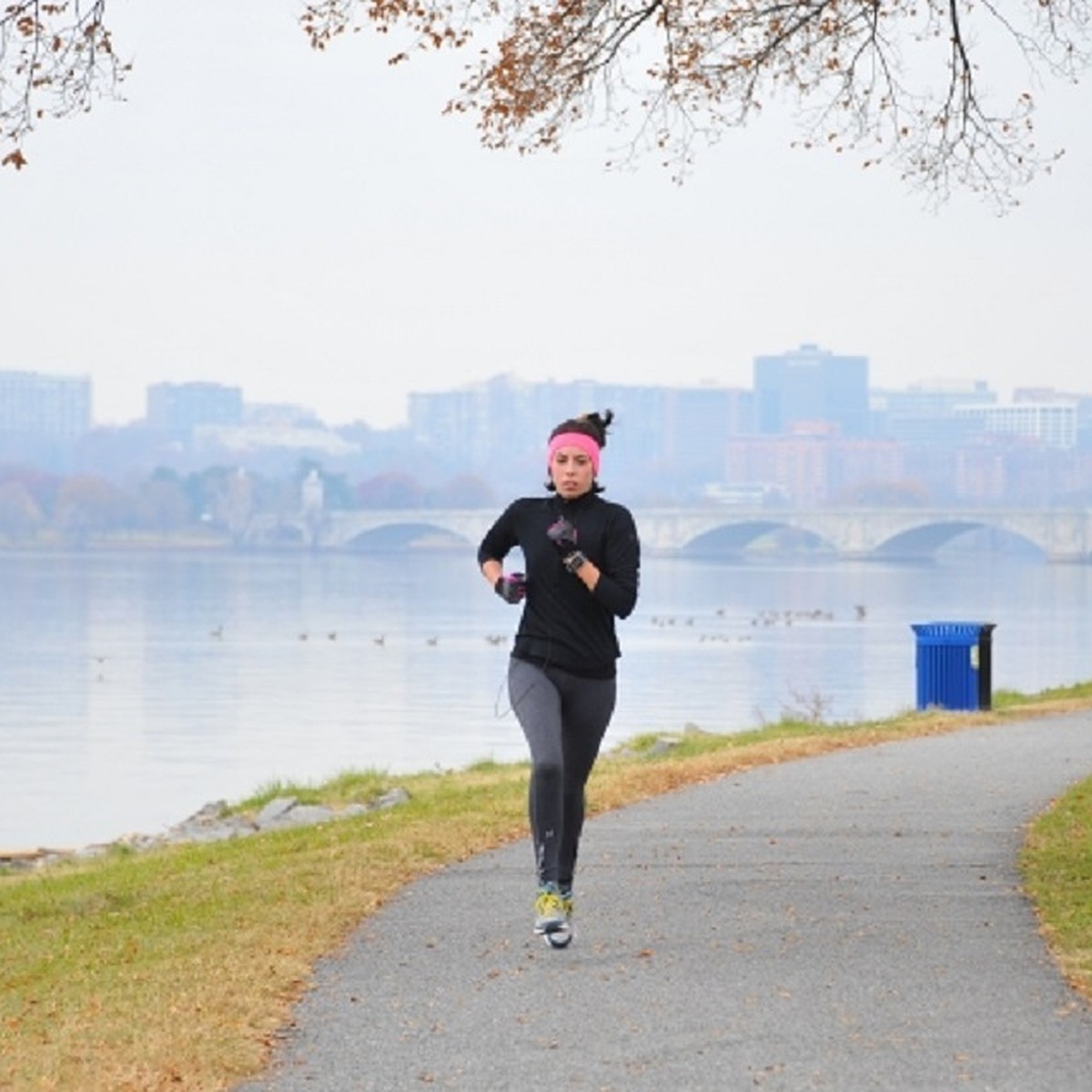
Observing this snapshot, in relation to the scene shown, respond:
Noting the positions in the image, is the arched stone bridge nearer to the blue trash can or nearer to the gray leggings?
the blue trash can

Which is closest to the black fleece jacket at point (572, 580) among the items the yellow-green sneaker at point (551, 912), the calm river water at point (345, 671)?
the calm river water at point (345, 671)

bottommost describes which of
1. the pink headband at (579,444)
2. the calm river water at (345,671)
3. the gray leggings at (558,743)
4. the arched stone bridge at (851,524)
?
the calm river water at (345,671)

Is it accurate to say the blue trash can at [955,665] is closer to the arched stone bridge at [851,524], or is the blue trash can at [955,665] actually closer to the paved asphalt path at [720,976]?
the paved asphalt path at [720,976]

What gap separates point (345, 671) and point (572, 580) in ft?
168

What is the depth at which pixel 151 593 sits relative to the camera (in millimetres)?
116500

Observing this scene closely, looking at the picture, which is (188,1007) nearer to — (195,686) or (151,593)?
(195,686)

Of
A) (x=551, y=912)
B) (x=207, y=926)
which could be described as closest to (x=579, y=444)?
(x=551, y=912)

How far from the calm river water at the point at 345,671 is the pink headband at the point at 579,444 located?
3.81ft

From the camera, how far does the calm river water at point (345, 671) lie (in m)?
34.8

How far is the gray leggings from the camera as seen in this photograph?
354 inches

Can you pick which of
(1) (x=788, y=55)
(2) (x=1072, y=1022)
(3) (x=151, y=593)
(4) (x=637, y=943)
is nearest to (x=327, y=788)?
(1) (x=788, y=55)

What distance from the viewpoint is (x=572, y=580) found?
890cm

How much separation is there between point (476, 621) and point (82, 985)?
8164 centimetres

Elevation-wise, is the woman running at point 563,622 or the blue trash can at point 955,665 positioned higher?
the woman running at point 563,622
